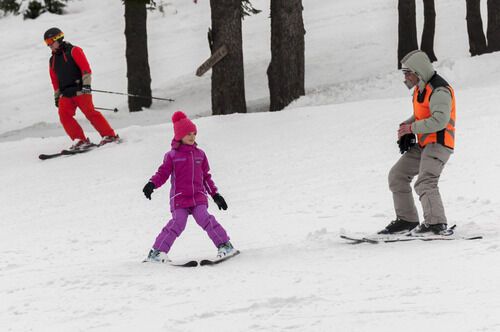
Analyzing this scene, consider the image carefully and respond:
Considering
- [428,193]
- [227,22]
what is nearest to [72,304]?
[428,193]

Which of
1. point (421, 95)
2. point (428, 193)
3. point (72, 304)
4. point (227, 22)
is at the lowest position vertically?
point (72, 304)

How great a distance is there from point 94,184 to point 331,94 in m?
6.11

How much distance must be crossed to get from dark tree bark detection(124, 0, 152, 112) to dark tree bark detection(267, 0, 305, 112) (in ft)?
11.5

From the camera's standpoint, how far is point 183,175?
685 cm

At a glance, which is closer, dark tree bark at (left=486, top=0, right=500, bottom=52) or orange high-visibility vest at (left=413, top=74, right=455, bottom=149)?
orange high-visibility vest at (left=413, top=74, right=455, bottom=149)

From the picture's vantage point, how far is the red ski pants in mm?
12477

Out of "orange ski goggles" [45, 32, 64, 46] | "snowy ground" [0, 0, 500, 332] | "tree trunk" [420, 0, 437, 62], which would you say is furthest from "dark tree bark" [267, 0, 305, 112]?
"orange ski goggles" [45, 32, 64, 46]

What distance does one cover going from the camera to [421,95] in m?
6.88

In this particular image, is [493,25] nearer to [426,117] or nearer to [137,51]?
[137,51]

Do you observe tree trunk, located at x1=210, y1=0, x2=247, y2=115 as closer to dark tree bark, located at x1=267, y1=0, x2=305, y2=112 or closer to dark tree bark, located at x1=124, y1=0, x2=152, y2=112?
dark tree bark, located at x1=267, y1=0, x2=305, y2=112

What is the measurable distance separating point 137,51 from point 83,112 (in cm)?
532

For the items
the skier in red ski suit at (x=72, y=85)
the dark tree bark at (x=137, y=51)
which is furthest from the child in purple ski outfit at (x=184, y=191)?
the dark tree bark at (x=137, y=51)

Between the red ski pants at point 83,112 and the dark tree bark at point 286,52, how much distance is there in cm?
362

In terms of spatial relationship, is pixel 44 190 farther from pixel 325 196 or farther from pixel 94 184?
pixel 325 196
